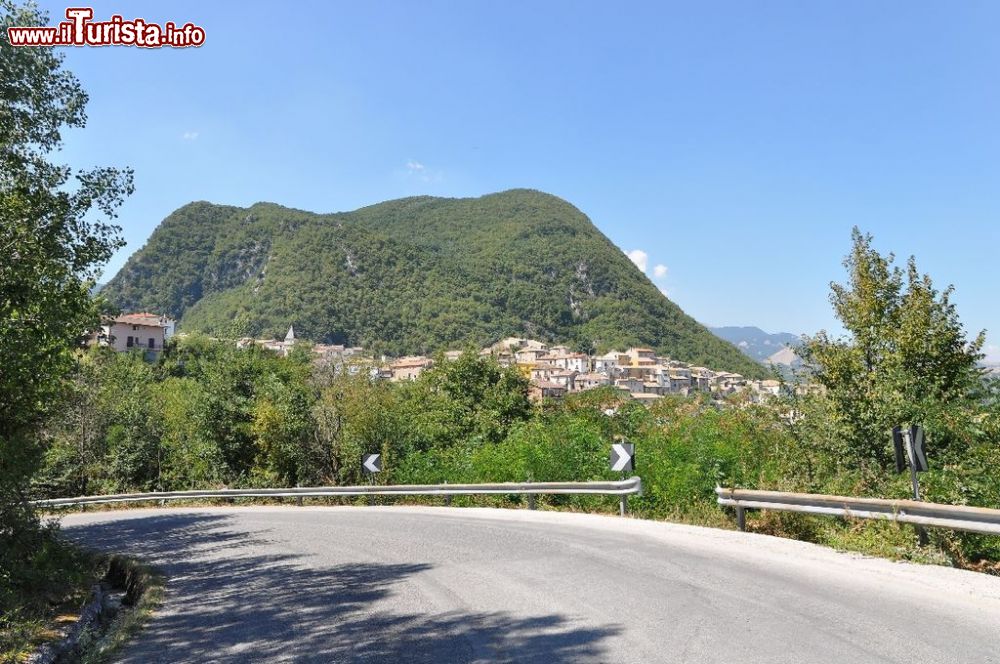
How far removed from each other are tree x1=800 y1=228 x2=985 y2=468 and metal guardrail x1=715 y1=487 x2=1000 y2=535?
3286 millimetres

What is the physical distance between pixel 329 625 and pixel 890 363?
1163cm

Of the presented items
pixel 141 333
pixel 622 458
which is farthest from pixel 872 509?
pixel 141 333

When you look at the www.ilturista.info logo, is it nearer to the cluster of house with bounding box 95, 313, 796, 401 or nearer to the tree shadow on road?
the tree shadow on road

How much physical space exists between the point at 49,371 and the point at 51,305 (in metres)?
1.21

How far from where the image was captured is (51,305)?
931cm

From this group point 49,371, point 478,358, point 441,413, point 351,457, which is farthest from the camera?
point 478,358

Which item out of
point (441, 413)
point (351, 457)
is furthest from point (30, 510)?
point (441, 413)

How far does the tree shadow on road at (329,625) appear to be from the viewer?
4941mm

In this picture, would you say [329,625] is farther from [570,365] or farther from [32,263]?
[570,365]

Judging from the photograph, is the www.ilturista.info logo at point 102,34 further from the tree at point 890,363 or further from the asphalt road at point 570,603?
the tree at point 890,363

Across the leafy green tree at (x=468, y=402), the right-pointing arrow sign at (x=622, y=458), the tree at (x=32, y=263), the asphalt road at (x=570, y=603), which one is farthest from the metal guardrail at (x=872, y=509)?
the leafy green tree at (x=468, y=402)

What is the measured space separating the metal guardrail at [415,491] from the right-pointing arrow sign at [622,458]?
396 mm

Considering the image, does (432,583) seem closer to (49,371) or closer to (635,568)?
(635,568)

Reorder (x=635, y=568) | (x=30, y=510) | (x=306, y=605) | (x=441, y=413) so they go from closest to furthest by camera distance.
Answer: (x=306, y=605) → (x=635, y=568) → (x=30, y=510) → (x=441, y=413)
